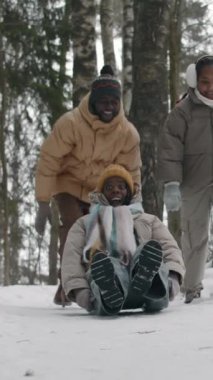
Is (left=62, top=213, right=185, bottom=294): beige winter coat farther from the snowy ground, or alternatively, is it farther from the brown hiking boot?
the brown hiking boot

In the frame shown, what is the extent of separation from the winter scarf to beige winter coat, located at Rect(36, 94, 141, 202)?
88cm

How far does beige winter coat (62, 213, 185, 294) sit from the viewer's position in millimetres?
4625

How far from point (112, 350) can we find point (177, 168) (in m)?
2.56

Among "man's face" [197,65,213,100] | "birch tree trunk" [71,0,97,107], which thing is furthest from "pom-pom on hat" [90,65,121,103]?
"birch tree trunk" [71,0,97,107]

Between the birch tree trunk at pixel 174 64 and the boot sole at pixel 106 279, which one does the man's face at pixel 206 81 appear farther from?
the birch tree trunk at pixel 174 64

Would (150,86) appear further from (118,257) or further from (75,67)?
(118,257)

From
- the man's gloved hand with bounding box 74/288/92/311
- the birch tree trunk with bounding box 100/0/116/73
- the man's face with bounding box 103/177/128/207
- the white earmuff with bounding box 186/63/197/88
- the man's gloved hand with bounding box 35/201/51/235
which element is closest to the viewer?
the man's gloved hand with bounding box 74/288/92/311

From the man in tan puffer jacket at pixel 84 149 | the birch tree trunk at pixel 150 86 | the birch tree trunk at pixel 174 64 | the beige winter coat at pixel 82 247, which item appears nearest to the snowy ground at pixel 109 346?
the beige winter coat at pixel 82 247

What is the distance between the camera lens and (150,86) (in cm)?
804

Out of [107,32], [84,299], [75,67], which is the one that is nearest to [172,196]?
[84,299]

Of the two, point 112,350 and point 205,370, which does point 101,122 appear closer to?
point 112,350

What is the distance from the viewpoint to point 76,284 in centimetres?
457

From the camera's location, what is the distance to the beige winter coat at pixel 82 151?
18.5 ft

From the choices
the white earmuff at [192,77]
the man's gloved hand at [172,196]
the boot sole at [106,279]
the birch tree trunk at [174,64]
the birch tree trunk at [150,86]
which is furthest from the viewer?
the birch tree trunk at [174,64]
